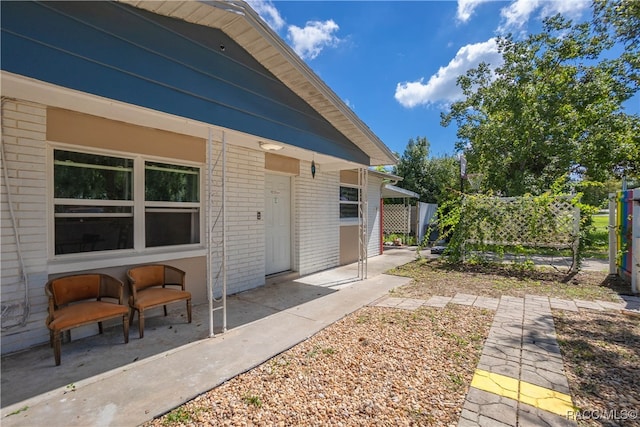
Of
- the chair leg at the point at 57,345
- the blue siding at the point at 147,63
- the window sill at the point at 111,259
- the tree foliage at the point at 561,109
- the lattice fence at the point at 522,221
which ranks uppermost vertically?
the tree foliage at the point at 561,109

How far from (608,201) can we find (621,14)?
914cm

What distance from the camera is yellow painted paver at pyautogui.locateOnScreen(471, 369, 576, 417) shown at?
7.91 feet

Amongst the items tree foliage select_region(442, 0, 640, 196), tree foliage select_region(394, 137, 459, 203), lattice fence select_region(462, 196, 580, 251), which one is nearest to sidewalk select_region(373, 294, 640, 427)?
lattice fence select_region(462, 196, 580, 251)

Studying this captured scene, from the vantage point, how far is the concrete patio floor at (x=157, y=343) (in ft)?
8.51

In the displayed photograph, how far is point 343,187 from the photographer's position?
9008 millimetres

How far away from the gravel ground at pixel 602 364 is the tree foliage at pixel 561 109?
9.19 metres

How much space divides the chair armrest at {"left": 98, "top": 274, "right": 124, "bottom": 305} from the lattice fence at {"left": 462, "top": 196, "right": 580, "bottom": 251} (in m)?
8.18

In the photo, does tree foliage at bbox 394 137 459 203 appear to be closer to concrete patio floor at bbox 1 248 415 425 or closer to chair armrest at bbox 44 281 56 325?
concrete patio floor at bbox 1 248 415 425

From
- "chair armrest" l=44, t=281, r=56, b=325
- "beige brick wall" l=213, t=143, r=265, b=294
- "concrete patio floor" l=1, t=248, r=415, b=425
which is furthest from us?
"beige brick wall" l=213, t=143, r=265, b=294

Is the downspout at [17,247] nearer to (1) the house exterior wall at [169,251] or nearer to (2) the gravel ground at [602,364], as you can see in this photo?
(1) the house exterior wall at [169,251]

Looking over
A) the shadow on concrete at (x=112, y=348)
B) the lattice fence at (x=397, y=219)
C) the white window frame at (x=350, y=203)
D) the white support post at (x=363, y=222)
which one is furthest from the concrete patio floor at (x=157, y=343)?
the lattice fence at (x=397, y=219)

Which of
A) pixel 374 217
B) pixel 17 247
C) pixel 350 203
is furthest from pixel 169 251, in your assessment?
pixel 374 217

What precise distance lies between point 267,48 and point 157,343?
420 centimetres

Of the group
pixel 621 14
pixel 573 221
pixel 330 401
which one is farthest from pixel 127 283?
pixel 621 14
